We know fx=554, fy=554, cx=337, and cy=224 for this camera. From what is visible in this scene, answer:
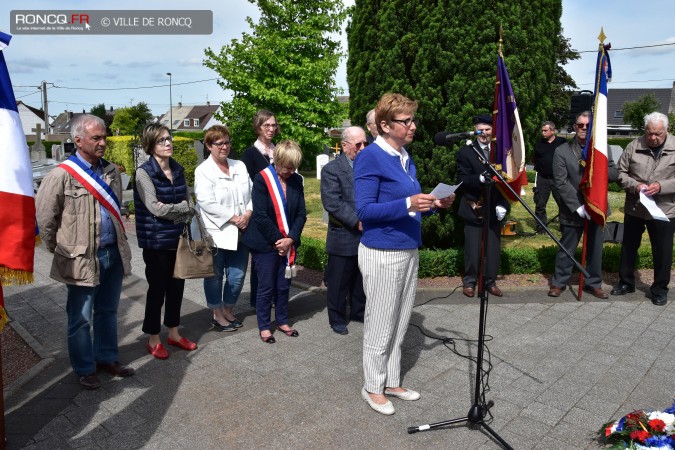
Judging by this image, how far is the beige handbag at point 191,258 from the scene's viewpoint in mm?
4652

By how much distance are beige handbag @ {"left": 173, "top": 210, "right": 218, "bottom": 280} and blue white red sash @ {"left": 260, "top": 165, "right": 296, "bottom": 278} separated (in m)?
0.73

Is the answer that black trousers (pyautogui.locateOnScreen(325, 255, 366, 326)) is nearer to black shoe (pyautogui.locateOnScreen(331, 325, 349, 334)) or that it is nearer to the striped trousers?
black shoe (pyautogui.locateOnScreen(331, 325, 349, 334))

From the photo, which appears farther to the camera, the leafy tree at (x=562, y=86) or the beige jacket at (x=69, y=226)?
the leafy tree at (x=562, y=86)

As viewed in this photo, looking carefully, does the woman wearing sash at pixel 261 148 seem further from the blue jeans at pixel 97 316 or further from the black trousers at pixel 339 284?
the blue jeans at pixel 97 316

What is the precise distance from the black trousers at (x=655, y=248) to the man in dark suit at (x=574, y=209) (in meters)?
0.35

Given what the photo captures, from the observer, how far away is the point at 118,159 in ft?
79.0

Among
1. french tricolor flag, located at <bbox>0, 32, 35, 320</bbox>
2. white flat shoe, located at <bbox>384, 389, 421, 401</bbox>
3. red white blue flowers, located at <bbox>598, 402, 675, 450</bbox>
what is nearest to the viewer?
french tricolor flag, located at <bbox>0, 32, 35, 320</bbox>

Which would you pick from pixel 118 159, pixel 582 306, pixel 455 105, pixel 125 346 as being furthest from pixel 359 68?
pixel 118 159

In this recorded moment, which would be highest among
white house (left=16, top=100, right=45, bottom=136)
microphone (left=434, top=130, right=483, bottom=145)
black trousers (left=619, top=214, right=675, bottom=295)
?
white house (left=16, top=100, right=45, bottom=136)

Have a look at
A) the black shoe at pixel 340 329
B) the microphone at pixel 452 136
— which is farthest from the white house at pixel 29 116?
the microphone at pixel 452 136

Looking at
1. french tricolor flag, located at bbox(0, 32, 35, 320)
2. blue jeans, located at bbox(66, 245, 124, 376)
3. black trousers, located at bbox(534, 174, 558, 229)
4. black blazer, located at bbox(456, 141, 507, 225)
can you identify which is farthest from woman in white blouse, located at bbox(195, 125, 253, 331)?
black trousers, located at bbox(534, 174, 558, 229)

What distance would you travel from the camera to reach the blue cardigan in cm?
357

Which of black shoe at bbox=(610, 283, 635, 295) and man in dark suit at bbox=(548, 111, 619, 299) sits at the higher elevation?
man in dark suit at bbox=(548, 111, 619, 299)

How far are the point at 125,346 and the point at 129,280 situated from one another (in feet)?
8.77
